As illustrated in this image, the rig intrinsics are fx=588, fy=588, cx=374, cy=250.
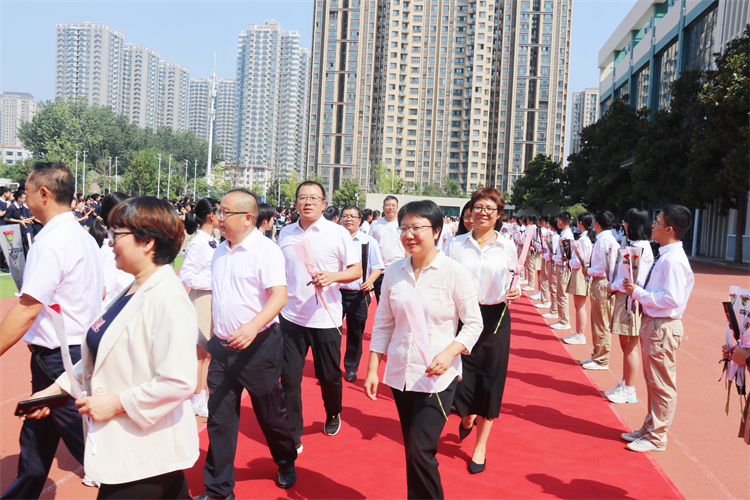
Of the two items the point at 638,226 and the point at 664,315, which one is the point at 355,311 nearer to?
the point at 638,226

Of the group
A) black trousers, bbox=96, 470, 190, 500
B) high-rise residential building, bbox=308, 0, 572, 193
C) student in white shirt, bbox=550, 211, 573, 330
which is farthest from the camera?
high-rise residential building, bbox=308, 0, 572, 193

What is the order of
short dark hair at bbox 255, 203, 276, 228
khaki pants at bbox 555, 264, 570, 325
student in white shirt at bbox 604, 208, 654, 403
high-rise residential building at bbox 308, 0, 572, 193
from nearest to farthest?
1. student in white shirt at bbox 604, 208, 654, 403
2. short dark hair at bbox 255, 203, 276, 228
3. khaki pants at bbox 555, 264, 570, 325
4. high-rise residential building at bbox 308, 0, 572, 193

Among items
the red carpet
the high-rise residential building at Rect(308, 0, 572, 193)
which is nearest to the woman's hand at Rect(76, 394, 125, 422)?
the red carpet

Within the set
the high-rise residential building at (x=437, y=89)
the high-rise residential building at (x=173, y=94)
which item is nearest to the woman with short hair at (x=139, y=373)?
the high-rise residential building at (x=437, y=89)

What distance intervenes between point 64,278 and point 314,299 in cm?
190

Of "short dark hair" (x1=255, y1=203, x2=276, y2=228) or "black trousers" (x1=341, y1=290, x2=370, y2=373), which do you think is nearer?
"short dark hair" (x1=255, y1=203, x2=276, y2=228)

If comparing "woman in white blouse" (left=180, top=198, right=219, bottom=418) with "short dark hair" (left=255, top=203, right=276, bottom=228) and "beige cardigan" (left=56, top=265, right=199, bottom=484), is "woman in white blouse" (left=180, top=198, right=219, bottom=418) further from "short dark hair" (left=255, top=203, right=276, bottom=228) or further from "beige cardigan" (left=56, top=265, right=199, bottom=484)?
"beige cardigan" (left=56, top=265, right=199, bottom=484)

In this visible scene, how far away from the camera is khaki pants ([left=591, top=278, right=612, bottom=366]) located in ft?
24.1

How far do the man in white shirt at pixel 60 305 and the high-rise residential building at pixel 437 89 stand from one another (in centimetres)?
9840

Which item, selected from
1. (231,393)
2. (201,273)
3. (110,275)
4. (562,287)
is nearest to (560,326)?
(562,287)

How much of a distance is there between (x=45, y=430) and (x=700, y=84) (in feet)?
102

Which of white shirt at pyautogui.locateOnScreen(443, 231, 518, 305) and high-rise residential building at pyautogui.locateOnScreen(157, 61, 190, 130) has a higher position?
high-rise residential building at pyautogui.locateOnScreen(157, 61, 190, 130)

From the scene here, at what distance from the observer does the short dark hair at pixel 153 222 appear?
7.54 ft

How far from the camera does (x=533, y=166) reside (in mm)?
55188
